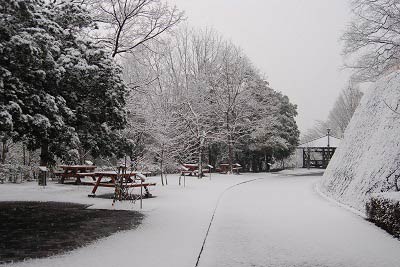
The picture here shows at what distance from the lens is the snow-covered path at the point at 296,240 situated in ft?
18.5

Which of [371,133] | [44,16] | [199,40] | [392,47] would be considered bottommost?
[371,133]

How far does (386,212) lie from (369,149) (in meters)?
5.81

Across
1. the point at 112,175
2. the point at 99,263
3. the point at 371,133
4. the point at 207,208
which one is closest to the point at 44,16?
the point at 99,263

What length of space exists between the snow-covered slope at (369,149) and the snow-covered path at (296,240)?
1345mm

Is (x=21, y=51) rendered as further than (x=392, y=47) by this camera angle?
No

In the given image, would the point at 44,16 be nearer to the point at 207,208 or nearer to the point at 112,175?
the point at 112,175

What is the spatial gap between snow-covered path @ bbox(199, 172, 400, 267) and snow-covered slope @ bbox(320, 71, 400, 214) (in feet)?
4.41

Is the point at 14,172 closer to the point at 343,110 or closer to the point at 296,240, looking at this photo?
the point at 296,240

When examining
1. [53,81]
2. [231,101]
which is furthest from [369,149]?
[231,101]

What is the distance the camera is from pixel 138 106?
23672mm

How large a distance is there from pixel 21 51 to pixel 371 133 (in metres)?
12.5

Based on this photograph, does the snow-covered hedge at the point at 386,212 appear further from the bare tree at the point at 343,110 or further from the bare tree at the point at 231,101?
the bare tree at the point at 343,110

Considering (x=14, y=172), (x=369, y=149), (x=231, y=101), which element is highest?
(x=231, y=101)

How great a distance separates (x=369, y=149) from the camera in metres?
13.2
